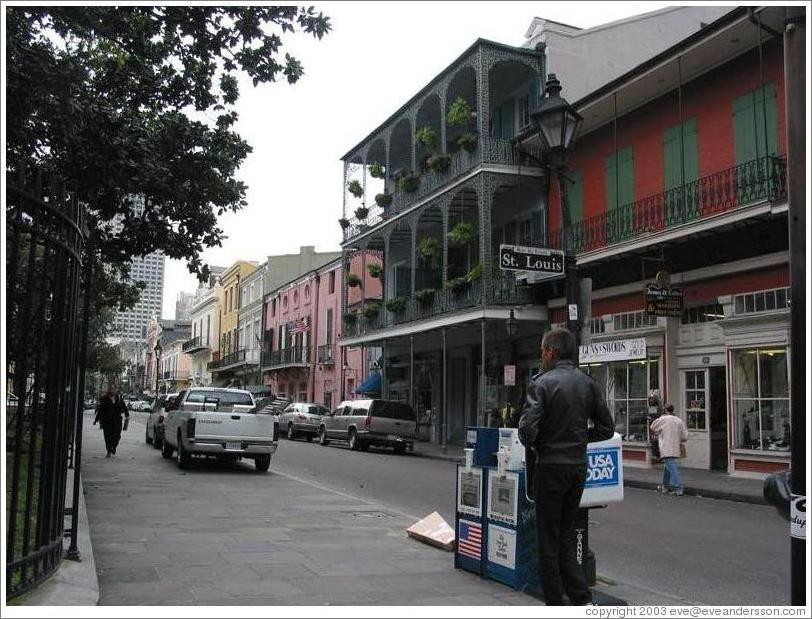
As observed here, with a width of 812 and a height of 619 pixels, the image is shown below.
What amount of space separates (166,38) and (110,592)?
7.87 m

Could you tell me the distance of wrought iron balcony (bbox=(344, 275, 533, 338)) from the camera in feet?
75.6

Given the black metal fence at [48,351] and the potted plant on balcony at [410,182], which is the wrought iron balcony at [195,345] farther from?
the black metal fence at [48,351]

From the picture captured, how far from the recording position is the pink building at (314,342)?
39.4m

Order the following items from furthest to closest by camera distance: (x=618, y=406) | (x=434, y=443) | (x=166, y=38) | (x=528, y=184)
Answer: (x=434, y=443) < (x=528, y=184) < (x=618, y=406) < (x=166, y=38)

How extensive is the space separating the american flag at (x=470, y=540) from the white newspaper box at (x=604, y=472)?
1135 mm

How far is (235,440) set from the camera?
1581 cm

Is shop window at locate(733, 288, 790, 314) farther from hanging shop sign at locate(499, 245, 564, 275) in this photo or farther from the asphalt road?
hanging shop sign at locate(499, 245, 564, 275)

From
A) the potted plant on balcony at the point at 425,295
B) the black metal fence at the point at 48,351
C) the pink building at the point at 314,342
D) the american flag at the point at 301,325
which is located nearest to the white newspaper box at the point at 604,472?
the black metal fence at the point at 48,351

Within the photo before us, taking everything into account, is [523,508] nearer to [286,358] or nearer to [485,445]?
[485,445]

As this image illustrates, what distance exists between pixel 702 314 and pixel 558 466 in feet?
46.5

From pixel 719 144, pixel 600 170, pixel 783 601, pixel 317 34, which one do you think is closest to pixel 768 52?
pixel 719 144

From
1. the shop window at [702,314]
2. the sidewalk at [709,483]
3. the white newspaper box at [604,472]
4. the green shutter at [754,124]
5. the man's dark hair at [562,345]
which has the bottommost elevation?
the sidewalk at [709,483]

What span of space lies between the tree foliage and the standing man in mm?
5873

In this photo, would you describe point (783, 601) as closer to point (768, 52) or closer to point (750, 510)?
point (750, 510)
